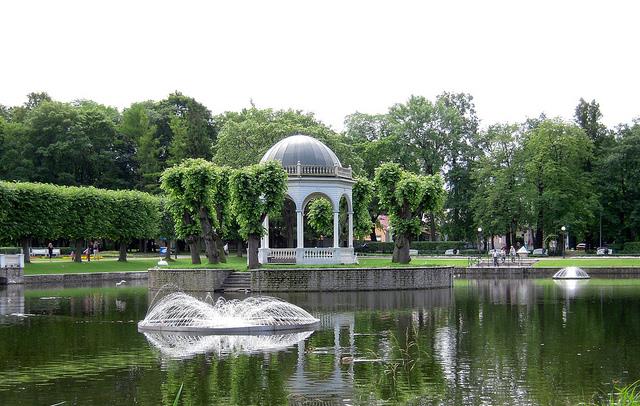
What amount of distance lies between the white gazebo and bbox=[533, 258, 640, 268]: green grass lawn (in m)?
19.5

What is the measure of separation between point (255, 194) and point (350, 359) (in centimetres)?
3002

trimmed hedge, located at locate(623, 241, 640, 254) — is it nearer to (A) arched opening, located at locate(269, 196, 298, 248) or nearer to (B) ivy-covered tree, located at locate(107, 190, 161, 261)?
(A) arched opening, located at locate(269, 196, 298, 248)

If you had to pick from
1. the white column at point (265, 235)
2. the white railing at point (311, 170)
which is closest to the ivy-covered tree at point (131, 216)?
the white column at point (265, 235)

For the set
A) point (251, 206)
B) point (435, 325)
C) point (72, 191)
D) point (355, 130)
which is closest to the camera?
point (435, 325)

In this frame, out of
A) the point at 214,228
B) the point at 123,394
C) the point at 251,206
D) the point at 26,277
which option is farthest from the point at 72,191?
the point at 123,394

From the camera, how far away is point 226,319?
30.1 metres

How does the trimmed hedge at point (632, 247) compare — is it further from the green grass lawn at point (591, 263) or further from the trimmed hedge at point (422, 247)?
the trimmed hedge at point (422, 247)

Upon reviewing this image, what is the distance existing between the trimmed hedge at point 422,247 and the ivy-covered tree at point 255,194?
130 ft

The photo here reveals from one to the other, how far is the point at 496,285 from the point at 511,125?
118 ft

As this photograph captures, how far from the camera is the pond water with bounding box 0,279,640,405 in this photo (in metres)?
17.7

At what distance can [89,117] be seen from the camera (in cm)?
9325

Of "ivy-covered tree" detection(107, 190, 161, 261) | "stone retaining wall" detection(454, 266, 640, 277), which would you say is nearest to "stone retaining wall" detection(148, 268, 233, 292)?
"ivy-covered tree" detection(107, 190, 161, 261)

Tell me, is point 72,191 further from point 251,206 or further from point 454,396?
point 454,396

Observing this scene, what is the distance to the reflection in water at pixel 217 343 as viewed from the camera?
23.9 metres
